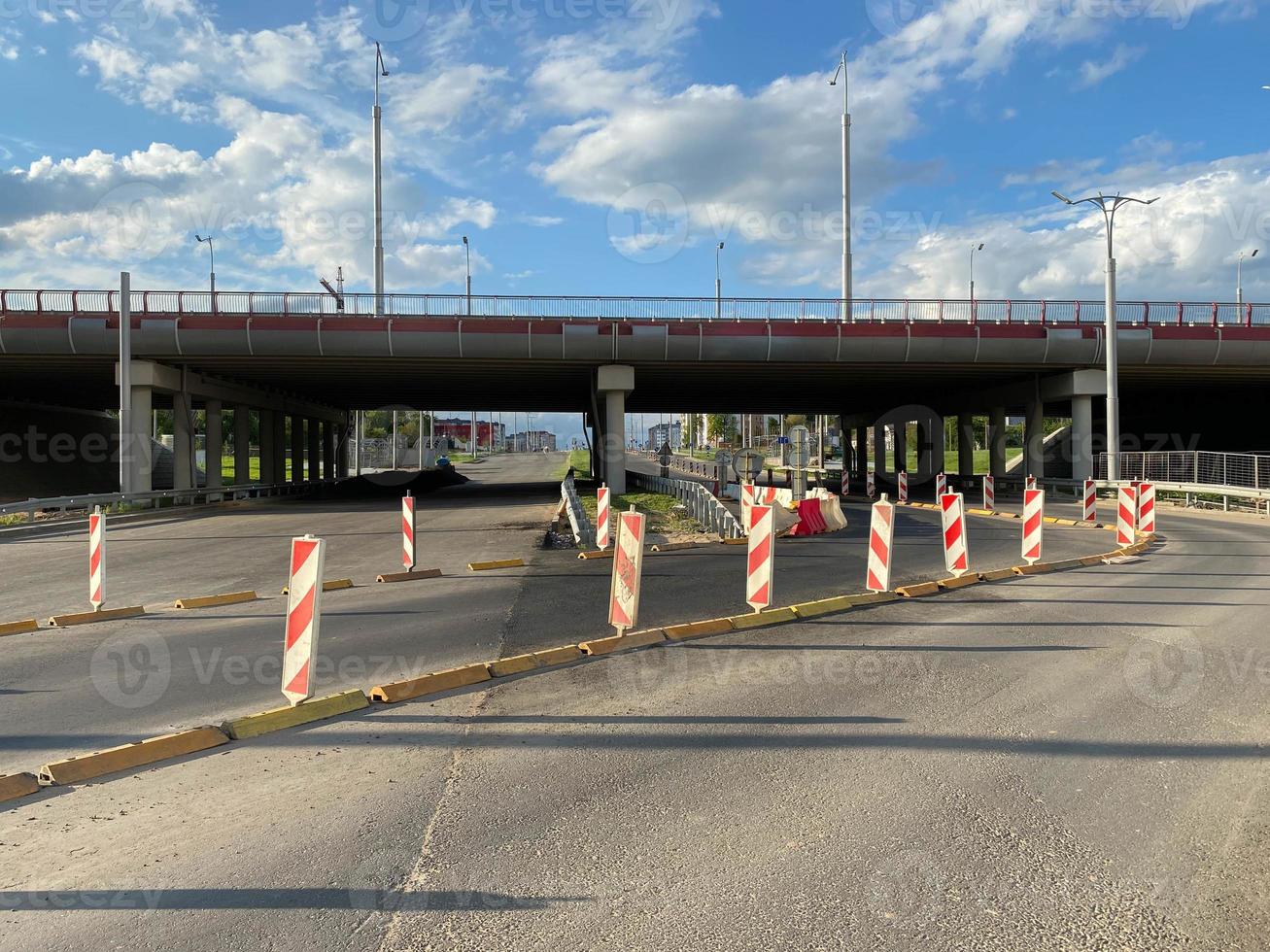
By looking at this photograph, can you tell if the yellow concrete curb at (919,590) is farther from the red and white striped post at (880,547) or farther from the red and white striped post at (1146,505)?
the red and white striped post at (1146,505)

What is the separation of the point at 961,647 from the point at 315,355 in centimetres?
2903

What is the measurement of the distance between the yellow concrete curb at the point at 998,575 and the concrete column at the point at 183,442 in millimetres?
32077

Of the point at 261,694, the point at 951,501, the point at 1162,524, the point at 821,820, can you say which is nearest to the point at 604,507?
the point at 951,501

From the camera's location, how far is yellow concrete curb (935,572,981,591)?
11.4m

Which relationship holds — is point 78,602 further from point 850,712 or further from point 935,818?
point 935,818

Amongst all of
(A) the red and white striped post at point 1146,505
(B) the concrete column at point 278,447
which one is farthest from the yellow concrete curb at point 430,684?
(B) the concrete column at point 278,447

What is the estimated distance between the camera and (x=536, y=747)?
17.4 ft

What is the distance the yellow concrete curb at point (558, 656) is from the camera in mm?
Result: 7393

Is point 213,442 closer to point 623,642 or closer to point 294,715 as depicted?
point 623,642

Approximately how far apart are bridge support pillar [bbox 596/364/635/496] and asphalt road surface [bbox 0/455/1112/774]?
12.8 metres

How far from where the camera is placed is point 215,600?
10836 millimetres

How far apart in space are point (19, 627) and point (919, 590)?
1071 cm

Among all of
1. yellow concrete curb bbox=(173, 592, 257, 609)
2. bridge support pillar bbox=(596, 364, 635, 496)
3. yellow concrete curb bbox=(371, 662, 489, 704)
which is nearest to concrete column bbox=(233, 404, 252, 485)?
bridge support pillar bbox=(596, 364, 635, 496)

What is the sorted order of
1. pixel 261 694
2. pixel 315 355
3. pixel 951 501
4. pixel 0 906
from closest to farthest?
pixel 0 906
pixel 261 694
pixel 951 501
pixel 315 355
